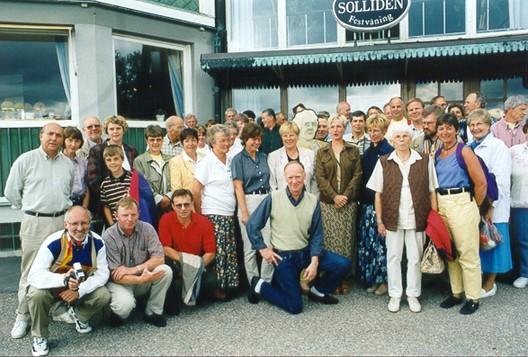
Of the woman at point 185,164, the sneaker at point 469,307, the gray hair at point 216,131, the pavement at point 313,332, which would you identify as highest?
the gray hair at point 216,131

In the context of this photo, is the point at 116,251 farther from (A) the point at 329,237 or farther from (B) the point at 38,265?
(A) the point at 329,237

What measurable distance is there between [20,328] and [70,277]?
83cm

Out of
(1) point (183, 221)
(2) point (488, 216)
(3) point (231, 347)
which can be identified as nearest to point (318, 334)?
(3) point (231, 347)

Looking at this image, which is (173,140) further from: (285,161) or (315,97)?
(315,97)

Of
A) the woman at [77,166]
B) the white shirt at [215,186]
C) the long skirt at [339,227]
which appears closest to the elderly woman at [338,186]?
the long skirt at [339,227]

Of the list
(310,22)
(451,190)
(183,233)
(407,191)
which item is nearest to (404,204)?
(407,191)

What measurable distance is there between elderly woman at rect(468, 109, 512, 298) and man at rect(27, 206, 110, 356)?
384cm

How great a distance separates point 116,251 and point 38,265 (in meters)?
0.67

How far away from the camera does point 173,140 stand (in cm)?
594

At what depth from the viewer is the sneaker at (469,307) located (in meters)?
4.66

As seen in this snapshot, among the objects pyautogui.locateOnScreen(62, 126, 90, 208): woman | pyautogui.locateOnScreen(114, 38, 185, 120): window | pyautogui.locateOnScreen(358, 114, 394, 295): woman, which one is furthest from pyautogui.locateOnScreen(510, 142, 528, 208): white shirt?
pyautogui.locateOnScreen(114, 38, 185, 120): window

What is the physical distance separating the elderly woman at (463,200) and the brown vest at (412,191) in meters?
0.18

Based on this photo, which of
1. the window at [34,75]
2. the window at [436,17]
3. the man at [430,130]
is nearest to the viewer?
the man at [430,130]

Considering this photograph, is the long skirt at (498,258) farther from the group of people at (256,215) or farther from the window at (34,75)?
the window at (34,75)
